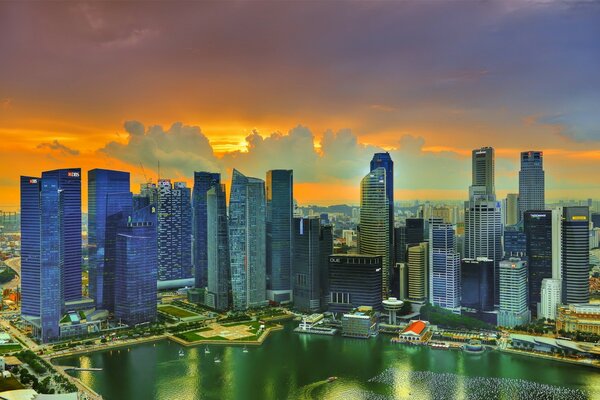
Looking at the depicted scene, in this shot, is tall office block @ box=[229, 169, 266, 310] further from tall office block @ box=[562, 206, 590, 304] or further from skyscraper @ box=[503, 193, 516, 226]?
tall office block @ box=[562, 206, 590, 304]

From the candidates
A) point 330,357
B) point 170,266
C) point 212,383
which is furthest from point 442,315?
point 170,266

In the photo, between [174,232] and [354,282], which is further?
[174,232]

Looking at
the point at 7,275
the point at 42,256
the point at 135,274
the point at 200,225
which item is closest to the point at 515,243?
the point at 135,274

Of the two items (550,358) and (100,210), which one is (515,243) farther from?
(100,210)

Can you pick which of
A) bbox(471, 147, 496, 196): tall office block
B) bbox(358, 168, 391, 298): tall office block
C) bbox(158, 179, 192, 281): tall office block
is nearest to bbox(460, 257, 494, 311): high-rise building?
bbox(358, 168, 391, 298): tall office block

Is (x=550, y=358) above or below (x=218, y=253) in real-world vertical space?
below

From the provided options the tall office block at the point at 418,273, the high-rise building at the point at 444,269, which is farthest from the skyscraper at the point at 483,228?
the tall office block at the point at 418,273

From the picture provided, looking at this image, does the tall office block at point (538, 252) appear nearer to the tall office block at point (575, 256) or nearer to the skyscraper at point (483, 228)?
the tall office block at point (575, 256)
